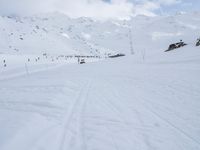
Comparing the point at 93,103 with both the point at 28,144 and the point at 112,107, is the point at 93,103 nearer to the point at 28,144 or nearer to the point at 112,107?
the point at 112,107

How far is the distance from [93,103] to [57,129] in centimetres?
315

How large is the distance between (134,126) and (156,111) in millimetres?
1545

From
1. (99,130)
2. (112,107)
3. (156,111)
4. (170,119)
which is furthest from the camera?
(112,107)

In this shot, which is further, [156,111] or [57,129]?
[156,111]

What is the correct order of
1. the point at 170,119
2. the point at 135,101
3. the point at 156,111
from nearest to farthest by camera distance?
the point at 170,119 < the point at 156,111 < the point at 135,101

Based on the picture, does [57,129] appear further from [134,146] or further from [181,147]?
[181,147]

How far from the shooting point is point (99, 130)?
272 inches

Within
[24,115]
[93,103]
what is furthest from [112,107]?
[24,115]

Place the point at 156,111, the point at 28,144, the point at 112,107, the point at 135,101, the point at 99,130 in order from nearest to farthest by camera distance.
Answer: the point at 28,144 → the point at 99,130 → the point at 156,111 → the point at 112,107 → the point at 135,101

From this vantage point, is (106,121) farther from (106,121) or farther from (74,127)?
(74,127)

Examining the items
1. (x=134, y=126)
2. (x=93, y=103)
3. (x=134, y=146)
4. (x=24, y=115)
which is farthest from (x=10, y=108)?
(x=134, y=146)

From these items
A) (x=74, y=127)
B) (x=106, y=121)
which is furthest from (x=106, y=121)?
(x=74, y=127)

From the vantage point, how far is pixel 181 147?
18.2ft

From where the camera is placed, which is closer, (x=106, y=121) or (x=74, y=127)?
(x=74, y=127)
